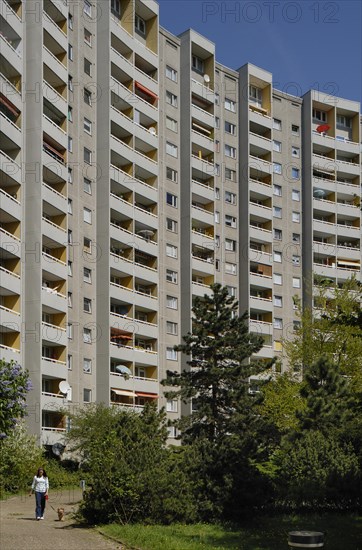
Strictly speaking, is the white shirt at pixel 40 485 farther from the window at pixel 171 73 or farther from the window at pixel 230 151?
the window at pixel 230 151

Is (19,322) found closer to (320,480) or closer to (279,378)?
(279,378)

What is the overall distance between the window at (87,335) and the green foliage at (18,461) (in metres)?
13.1

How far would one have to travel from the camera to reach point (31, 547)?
77.3 feet

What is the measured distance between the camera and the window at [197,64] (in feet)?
246

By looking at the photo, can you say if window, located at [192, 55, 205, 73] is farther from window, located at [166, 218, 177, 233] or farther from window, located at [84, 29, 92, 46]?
window, located at [166, 218, 177, 233]

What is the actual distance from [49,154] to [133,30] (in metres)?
16.8

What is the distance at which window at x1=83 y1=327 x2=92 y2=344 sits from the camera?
59.3m

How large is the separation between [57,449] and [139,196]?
71.7 feet

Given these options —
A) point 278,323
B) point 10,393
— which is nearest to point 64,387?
point 10,393

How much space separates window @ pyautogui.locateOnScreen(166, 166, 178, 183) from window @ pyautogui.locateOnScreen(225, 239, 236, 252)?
7.82 metres

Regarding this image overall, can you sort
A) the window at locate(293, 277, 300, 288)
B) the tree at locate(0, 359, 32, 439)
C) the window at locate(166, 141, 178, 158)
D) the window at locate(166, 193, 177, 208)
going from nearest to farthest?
the tree at locate(0, 359, 32, 439) < the window at locate(166, 193, 177, 208) < the window at locate(166, 141, 178, 158) < the window at locate(293, 277, 300, 288)

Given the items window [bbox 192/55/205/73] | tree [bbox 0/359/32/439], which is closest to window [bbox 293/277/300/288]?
window [bbox 192/55/205/73]

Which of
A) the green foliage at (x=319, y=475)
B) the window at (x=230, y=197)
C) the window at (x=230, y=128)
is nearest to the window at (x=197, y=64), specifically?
the window at (x=230, y=128)

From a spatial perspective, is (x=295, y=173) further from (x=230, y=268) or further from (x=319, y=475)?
(x=319, y=475)
